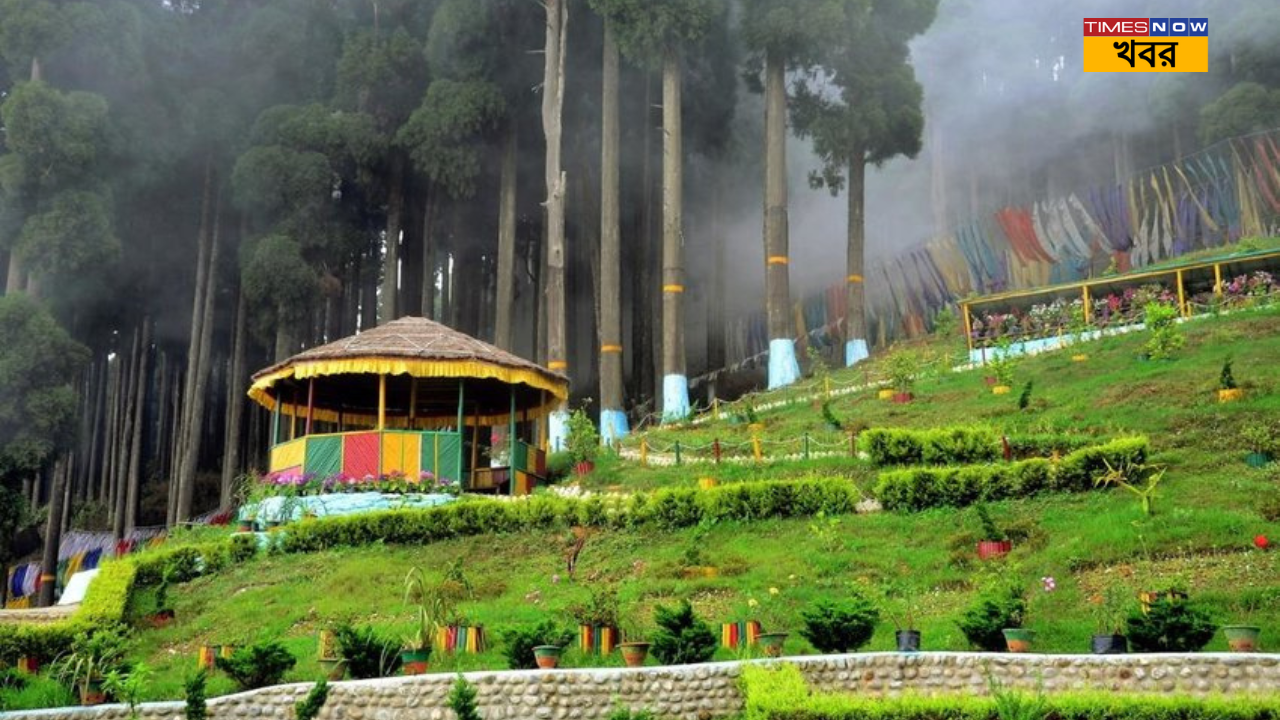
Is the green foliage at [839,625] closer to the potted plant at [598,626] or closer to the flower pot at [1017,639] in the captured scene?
the flower pot at [1017,639]

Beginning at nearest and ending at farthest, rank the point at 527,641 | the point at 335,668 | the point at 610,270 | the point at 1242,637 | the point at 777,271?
the point at 1242,637
the point at 527,641
the point at 335,668
the point at 777,271
the point at 610,270

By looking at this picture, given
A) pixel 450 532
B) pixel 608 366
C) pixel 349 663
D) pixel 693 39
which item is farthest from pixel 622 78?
pixel 349 663

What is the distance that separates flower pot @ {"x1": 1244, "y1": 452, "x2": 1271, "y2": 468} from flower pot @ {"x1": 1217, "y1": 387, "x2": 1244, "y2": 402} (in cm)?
245

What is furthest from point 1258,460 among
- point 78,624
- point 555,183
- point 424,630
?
point 555,183

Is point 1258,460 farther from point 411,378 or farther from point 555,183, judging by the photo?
point 555,183

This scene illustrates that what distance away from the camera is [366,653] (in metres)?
11.9

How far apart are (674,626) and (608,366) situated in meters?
17.6

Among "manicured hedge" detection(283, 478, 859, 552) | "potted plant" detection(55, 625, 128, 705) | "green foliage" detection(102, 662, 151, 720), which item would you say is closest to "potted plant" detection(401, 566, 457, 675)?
"green foliage" detection(102, 662, 151, 720)

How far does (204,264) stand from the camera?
34.3 meters

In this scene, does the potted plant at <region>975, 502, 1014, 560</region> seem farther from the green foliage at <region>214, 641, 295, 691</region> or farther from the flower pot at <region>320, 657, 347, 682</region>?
the green foliage at <region>214, 641, 295, 691</region>

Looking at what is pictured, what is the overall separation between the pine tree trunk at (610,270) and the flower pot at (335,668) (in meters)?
14.9

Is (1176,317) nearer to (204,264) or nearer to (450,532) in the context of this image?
(450,532)

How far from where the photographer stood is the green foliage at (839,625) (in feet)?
36.8

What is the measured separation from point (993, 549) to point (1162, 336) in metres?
8.41
